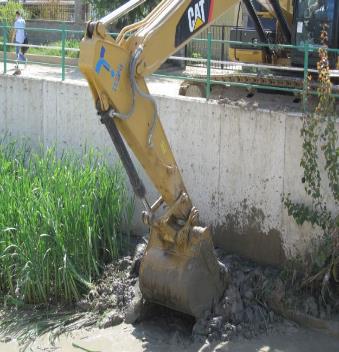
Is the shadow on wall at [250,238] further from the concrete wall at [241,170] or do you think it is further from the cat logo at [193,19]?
the cat logo at [193,19]

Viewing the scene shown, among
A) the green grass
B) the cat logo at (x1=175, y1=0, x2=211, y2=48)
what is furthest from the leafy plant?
the green grass

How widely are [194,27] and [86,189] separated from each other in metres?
2.27

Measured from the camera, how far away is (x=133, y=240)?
8.93m

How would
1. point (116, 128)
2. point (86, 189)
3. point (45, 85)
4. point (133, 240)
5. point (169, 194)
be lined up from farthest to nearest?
1. point (45, 85)
2. point (133, 240)
3. point (86, 189)
4. point (169, 194)
5. point (116, 128)

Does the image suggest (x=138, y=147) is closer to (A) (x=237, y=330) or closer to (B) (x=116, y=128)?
(B) (x=116, y=128)

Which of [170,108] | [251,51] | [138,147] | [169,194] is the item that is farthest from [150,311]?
[251,51]

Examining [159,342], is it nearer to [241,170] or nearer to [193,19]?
[241,170]

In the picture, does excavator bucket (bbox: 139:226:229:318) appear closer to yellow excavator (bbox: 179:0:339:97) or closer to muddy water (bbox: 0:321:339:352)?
muddy water (bbox: 0:321:339:352)

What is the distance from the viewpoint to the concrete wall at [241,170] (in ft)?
25.6

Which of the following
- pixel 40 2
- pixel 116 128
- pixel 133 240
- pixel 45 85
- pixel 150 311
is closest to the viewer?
pixel 116 128

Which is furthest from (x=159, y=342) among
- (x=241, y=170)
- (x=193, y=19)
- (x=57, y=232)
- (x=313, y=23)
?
(x=313, y=23)

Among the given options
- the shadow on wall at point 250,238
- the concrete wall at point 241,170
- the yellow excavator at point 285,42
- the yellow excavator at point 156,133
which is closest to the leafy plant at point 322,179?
the concrete wall at point 241,170

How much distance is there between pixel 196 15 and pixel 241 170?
6.45 ft

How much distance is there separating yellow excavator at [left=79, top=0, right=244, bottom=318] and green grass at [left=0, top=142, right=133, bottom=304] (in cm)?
104
